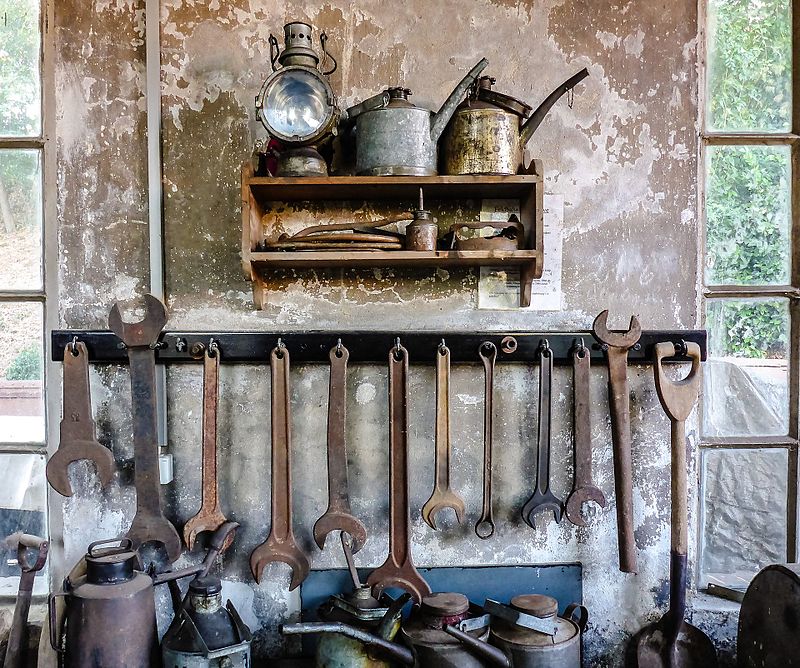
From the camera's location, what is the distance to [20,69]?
5.59 ft

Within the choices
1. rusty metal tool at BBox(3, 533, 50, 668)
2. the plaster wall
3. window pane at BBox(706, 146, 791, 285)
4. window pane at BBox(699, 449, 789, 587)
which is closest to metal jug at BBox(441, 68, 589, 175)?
the plaster wall

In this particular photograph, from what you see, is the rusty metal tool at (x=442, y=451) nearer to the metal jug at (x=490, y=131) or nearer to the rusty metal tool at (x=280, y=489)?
the rusty metal tool at (x=280, y=489)

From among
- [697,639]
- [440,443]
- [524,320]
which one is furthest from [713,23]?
[697,639]

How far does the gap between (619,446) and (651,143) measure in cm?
79

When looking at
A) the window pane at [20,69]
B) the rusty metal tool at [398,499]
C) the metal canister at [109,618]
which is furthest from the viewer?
the window pane at [20,69]

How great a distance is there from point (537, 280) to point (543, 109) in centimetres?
42

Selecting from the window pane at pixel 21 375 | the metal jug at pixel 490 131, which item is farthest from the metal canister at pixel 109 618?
the metal jug at pixel 490 131

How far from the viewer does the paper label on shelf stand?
1669mm

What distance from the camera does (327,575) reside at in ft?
5.43

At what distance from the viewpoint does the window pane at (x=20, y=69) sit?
1.70 metres

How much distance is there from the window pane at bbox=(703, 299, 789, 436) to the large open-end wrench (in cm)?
142

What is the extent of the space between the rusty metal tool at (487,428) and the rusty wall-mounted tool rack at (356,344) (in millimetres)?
21

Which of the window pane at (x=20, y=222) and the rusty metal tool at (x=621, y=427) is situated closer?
the rusty metal tool at (x=621, y=427)

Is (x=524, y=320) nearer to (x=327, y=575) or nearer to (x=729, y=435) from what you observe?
(x=729, y=435)
